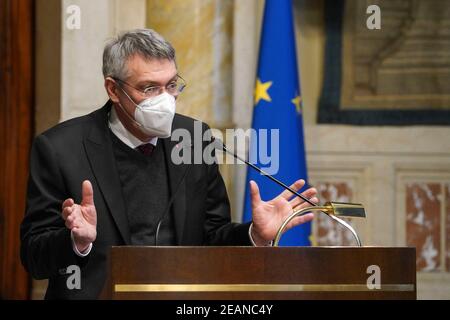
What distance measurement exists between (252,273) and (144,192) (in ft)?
3.46

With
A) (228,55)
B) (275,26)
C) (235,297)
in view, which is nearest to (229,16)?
(228,55)

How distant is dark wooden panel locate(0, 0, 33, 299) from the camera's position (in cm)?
579

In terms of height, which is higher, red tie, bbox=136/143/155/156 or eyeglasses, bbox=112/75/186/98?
eyeglasses, bbox=112/75/186/98

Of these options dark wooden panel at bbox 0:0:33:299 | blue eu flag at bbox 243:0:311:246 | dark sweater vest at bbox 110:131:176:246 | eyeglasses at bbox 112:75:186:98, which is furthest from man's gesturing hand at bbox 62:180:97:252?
dark wooden panel at bbox 0:0:33:299

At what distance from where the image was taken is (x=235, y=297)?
102 inches

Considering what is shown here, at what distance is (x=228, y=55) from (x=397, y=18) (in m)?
1.13

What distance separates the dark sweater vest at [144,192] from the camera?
351 centimetres

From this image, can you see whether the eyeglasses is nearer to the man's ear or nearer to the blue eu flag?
the man's ear

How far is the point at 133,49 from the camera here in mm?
3512

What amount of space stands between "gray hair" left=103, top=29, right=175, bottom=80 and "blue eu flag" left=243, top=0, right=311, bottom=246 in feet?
6.00

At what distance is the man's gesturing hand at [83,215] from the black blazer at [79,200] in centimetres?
21

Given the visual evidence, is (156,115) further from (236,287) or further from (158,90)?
(236,287)

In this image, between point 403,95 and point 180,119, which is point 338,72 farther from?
point 180,119

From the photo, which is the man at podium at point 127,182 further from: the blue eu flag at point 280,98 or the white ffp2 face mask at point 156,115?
the blue eu flag at point 280,98
